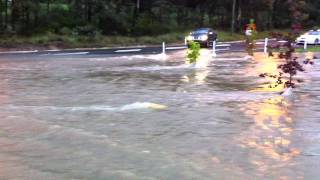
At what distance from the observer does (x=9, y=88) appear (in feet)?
55.3

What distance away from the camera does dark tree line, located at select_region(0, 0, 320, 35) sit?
1772 inches

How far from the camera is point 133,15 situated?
172 feet

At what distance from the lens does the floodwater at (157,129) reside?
26.0 feet

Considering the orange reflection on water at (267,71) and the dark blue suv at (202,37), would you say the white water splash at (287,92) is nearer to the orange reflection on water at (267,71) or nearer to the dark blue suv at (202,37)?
the orange reflection on water at (267,71)

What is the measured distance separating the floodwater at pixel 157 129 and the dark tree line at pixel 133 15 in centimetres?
2049

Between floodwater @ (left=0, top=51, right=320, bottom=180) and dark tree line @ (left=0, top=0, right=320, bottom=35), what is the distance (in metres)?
20.5

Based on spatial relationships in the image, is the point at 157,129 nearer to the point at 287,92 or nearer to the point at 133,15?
the point at 287,92

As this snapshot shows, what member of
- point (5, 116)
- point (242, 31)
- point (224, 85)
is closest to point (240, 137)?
point (5, 116)

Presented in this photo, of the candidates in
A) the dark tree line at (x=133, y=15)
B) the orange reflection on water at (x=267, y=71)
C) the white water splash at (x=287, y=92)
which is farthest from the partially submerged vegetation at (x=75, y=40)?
the white water splash at (x=287, y=92)

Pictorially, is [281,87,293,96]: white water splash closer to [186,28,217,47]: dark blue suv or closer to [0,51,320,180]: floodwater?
[0,51,320,180]: floodwater

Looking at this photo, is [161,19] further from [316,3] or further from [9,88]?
[9,88]

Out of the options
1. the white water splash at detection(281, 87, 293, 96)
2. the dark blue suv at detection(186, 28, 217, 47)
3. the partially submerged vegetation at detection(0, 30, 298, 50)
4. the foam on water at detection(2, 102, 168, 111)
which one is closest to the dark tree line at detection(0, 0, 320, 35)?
the partially submerged vegetation at detection(0, 30, 298, 50)

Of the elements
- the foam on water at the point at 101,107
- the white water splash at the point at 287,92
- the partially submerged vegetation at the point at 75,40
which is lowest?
the partially submerged vegetation at the point at 75,40

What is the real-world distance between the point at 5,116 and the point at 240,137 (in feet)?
15.5
